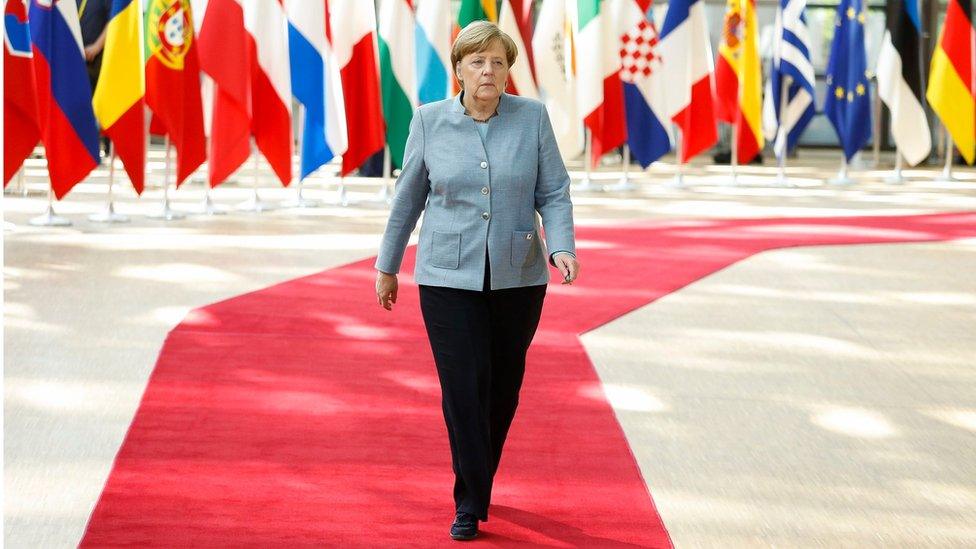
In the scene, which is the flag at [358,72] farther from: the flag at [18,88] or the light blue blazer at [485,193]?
the light blue blazer at [485,193]

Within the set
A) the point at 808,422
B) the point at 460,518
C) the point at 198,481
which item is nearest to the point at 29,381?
the point at 198,481

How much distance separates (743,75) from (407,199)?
12.7 metres

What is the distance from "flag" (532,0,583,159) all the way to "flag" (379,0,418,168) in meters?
1.92

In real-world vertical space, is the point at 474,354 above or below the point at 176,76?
below

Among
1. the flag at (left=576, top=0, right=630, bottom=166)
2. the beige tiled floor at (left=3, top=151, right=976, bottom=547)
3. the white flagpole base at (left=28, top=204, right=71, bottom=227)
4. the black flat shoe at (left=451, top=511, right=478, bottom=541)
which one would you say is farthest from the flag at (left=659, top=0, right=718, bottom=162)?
the black flat shoe at (left=451, top=511, right=478, bottom=541)

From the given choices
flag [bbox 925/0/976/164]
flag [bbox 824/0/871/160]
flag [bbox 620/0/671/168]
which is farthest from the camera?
flag [bbox 824/0/871/160]

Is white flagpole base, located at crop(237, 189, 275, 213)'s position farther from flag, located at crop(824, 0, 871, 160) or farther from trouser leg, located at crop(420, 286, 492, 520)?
trouser leg, located at crop(420, 286, 492, 520)

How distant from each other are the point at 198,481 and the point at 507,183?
1270 mm

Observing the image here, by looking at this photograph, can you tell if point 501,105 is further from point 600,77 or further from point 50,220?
point 600,77

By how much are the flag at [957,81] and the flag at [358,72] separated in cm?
697

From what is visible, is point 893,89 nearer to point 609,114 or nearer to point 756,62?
point 756,62

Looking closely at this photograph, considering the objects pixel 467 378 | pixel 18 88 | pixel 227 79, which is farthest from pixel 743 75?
pixel 467 378

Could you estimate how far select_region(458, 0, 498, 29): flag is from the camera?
1322cm

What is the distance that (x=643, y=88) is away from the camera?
14578mm
